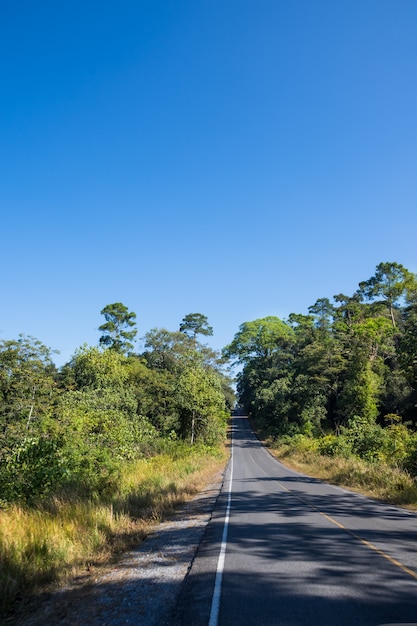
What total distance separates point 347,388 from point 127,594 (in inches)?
1962

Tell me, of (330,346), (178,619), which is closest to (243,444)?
(330,346)

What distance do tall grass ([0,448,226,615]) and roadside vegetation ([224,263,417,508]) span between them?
9124 mm

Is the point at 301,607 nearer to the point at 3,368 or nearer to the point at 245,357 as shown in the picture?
the point at 3,368

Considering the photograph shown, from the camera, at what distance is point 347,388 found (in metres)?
50.9

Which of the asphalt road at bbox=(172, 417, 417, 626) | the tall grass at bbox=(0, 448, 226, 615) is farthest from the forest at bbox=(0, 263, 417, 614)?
the asphalt road at bbox=(172, 417, 417, 626)

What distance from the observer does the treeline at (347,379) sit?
3864 centimetres

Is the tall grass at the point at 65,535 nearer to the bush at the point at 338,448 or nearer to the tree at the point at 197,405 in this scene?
the bush at the point at 338,448

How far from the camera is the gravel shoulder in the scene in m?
4.85

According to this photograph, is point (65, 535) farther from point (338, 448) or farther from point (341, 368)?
point (341, 368)

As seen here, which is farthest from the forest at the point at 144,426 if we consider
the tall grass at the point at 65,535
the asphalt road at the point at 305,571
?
the asphalt road at the point at 305,571

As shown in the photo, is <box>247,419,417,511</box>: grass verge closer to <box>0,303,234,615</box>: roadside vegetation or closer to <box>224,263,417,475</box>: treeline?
<box>224,263,417,475</box>: treeline

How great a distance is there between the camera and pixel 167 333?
67188 mm

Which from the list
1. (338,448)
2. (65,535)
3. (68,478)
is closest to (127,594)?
(65,535)

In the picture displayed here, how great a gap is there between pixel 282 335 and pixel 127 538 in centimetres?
7578
